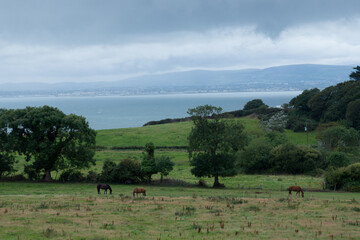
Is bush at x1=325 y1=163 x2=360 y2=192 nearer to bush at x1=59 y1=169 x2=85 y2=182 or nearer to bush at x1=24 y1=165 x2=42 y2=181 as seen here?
bush at x1=59 y1=169 x2=85 y2=182

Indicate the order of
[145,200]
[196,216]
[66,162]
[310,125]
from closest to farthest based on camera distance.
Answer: [196,216], [145,200], [66,162], [310,125]

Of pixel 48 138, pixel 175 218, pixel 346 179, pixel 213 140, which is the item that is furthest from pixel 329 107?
pixel 175 218

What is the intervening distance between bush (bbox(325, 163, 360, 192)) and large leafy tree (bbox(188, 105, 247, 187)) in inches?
393

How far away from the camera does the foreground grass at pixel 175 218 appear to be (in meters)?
19.7

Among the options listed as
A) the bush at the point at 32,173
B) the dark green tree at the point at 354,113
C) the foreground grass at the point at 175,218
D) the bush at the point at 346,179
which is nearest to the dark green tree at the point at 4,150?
the bush at the point at 32,173

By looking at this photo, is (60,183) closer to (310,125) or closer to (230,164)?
(230,164)

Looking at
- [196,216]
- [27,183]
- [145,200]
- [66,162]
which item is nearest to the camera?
[196,216]

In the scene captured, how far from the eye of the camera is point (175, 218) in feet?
77.6

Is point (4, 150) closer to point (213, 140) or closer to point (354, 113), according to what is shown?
point (213, 140)

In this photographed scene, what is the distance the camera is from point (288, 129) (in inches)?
4176

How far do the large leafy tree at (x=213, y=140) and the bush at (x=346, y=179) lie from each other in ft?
32.8

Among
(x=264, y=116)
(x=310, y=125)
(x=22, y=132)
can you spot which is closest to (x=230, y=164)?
(x=22, y=132)

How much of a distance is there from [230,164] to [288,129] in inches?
2536

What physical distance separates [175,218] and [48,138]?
30196 mm
